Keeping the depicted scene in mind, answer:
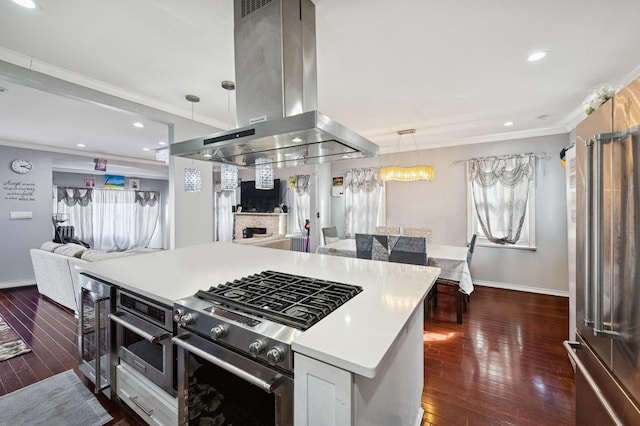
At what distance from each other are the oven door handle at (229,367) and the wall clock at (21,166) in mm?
5953

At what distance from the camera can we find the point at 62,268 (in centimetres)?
323

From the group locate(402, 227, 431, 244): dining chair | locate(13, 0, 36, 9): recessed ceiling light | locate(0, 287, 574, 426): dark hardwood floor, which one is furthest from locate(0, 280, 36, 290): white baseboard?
locate(402, 227, 431, 244): dining chair

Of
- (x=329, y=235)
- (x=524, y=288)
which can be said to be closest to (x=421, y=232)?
(x=329, y=235)

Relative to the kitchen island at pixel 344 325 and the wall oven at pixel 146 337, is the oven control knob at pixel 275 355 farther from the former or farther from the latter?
the wall oven at pixel 146 337

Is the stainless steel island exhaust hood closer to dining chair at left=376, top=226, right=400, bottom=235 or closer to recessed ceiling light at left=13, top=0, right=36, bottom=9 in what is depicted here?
recessed ceiling light at left=13, top=0, right=36, bottom=9

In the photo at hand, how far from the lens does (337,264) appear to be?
76.1 inches

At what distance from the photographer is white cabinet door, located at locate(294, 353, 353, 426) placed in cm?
75

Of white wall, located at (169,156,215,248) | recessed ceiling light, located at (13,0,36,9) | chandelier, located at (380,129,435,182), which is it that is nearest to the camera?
recessed ceiling light, located at (13,0,36,9)

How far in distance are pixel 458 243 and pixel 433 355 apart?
2860 mm

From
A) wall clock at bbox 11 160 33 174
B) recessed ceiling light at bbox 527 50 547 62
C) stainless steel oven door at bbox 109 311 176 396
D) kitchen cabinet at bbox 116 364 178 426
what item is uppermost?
recessed ceiling light at bbox 527 50 547 62

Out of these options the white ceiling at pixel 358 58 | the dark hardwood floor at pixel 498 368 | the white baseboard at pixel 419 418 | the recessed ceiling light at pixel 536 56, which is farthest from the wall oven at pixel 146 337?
the recessed ceiling light at pixel 536 56

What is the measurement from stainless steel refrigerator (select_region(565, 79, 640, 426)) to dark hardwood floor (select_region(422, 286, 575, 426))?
725 mm

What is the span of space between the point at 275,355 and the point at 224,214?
8150mm

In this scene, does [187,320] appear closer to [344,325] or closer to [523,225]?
[344,325]
